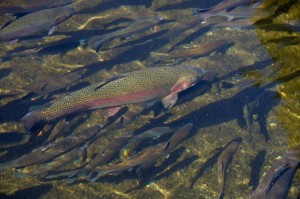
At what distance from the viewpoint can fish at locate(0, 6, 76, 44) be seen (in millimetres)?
6684

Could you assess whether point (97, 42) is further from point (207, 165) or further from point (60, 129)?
point (207, 165)

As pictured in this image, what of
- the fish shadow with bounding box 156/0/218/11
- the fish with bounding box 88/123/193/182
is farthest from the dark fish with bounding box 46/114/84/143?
the fish shadow with bounding box 156/0/218/11

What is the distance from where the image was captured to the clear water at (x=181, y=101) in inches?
216

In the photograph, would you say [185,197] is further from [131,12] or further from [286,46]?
[131,12]

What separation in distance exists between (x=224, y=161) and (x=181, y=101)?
1.62 metres

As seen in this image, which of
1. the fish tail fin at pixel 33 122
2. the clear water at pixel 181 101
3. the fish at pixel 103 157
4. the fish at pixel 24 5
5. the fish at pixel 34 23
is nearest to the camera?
the fish tail fin at pixel 33 122

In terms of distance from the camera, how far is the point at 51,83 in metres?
7.04

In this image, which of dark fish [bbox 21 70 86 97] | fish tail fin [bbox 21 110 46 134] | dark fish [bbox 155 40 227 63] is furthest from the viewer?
dark fish [bbox 155 40 227 63]

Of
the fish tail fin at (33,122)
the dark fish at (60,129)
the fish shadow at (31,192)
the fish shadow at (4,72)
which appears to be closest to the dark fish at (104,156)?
the fish shadow at (31,192)

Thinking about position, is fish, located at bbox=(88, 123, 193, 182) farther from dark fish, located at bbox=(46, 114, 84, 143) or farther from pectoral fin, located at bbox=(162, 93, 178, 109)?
dark fish, located at bbox=(46, 114, 84, 143)

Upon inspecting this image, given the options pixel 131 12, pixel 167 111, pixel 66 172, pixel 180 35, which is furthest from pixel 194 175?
pixel 131 12

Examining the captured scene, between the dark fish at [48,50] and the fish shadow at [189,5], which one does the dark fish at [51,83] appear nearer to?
the dark fish at [48,50]

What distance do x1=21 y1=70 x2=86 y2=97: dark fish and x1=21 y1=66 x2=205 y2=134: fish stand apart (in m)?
1.60

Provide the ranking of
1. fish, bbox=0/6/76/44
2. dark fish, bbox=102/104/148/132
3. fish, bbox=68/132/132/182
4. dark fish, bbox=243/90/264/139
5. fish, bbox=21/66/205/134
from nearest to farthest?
1. fish, bbox=21/66/205/134
2. fish, bbox=68/132/132/182
3. dark fish, bbox=102/104/148/132
4. dark fish, bbox=243/90/264/139
5. fish, bbox=0/6/76/44
